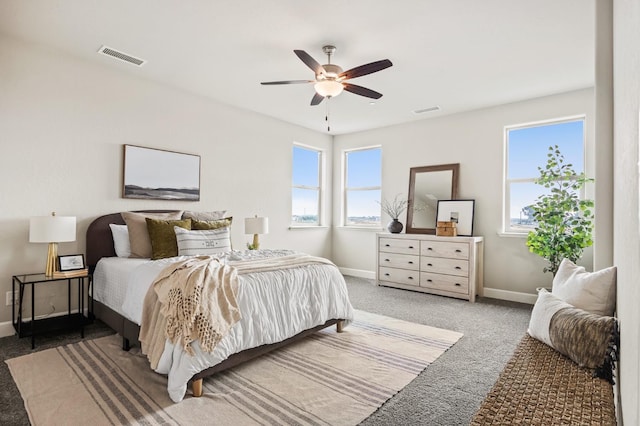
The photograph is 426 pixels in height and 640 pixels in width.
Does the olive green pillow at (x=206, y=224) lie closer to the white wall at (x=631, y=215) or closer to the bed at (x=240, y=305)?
the bed at (x=240, y=305)

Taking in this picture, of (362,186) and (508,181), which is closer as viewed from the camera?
(508,181)

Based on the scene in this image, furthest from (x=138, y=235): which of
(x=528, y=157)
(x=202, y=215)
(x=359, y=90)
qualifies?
(x=528, y=157)

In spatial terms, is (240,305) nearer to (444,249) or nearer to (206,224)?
(206,224)

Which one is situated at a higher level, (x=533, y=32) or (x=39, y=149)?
(x=533, y=32)

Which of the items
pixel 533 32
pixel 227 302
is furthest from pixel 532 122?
pixel 227 302

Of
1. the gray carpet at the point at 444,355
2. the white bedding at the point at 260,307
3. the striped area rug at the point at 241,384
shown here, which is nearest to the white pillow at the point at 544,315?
the gray carpet at the point at 444,355

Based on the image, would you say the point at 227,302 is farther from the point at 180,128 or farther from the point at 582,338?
the point at 180,128

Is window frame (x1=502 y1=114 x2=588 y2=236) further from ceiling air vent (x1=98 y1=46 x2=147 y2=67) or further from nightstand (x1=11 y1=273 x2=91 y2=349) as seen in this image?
nightstand (x1=11 y1=273 x2=91 y2=349)

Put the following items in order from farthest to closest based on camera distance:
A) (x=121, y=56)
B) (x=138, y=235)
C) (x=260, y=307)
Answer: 1. (x=138, y=235)
2. (x=121, y=56)
3. (x=260, y=307)

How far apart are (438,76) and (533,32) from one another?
41.6 inches

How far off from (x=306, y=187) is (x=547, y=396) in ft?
16.9

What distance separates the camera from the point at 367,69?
2.82m

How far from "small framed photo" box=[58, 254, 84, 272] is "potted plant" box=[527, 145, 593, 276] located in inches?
192

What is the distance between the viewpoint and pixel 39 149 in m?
3.25
